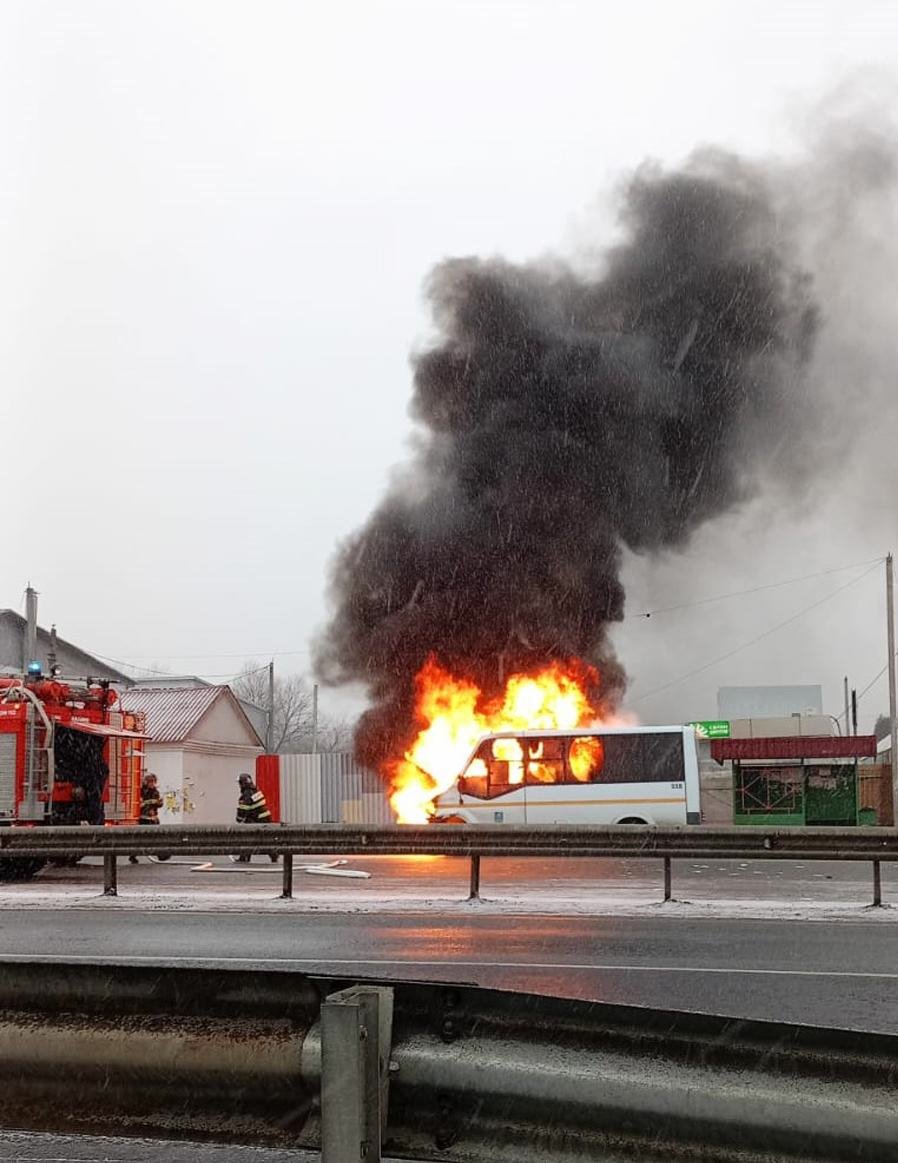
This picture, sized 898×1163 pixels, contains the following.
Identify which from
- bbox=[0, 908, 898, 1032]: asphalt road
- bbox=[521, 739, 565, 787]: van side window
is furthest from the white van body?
bbox=[0, 908, 898, 1032]: asphalt road

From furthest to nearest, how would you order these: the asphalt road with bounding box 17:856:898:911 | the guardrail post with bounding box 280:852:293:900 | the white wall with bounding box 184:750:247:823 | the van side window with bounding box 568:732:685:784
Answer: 1. the white wall with bounding box 184:750:247:823
2. the van side window with bounding box 568:732:685:784
3. the asphalt road with bounding box 17:856:898:911
4. the guardrail post with bounding box 280:852:293:900

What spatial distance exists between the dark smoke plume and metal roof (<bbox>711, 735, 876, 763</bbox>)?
371 centimetres

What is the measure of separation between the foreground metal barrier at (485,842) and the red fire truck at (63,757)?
3.00 metres

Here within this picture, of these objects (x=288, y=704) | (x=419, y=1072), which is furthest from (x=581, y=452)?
(x=288, y=704)

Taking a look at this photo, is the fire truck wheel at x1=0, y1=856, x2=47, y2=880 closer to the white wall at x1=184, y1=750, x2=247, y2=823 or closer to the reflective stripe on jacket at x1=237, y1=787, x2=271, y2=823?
the reflective stripe on jacket at x1=237, y1=787, x2=271, y2=823

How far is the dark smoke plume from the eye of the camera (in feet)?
97.7

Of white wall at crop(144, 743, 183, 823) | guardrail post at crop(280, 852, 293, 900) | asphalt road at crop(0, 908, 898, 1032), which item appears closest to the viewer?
asphalt road at crop(0, 908, 898, 1032)

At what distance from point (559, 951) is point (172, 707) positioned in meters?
32.2

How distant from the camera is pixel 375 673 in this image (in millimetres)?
29797

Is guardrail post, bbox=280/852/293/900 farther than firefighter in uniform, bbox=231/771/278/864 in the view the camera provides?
No

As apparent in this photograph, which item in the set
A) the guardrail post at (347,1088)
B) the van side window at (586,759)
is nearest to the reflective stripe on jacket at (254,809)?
the van side window at (586,759)

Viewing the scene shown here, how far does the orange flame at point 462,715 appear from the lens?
2702 centimetres

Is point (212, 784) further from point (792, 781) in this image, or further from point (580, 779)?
point (580, 779)

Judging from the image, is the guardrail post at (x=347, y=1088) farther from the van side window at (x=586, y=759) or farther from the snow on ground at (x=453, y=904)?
the van side window at (x=586, y=759)
